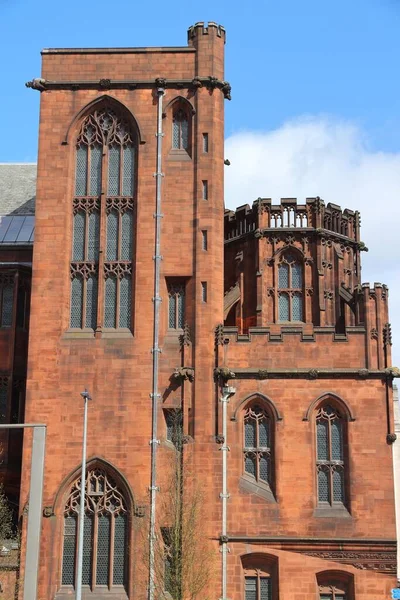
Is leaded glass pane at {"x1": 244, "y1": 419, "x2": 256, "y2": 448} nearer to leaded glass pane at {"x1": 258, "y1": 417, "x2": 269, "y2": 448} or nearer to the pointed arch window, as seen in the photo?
the pointed arch window

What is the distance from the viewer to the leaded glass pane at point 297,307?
1538 inches

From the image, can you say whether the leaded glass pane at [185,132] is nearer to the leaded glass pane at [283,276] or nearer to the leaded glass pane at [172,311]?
the leaded glass pane at [172,311]

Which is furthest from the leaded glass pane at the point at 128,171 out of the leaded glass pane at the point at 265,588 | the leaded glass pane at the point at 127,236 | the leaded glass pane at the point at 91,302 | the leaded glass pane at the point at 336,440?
the leaded glass pane at the point at 265,588

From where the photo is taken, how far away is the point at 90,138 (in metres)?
35.0

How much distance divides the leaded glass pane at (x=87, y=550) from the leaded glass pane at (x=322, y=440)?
7.79 meters

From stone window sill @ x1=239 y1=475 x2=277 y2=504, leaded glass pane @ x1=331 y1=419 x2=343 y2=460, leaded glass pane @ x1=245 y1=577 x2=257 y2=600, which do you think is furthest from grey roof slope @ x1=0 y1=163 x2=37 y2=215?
leaded glass pane @ x1=245 y1=577 x2=257 y2=600

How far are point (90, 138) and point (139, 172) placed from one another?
2.36m

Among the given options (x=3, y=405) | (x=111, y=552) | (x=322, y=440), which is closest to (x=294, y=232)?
(x=322, y=440)

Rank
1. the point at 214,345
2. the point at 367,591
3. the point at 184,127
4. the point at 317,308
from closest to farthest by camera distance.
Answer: the point at 367,591, the point at 214,345, the point at 184,127, the point at 317,308

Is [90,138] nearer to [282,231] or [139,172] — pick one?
[139,172]

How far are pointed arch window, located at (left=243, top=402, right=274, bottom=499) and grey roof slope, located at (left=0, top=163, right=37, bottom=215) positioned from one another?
Answer: 1671 centimetres

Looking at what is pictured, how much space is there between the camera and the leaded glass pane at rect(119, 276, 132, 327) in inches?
1310

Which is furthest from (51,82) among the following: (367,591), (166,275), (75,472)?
(367,591)

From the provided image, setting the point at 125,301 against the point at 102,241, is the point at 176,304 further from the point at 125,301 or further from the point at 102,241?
the point at 102,241
